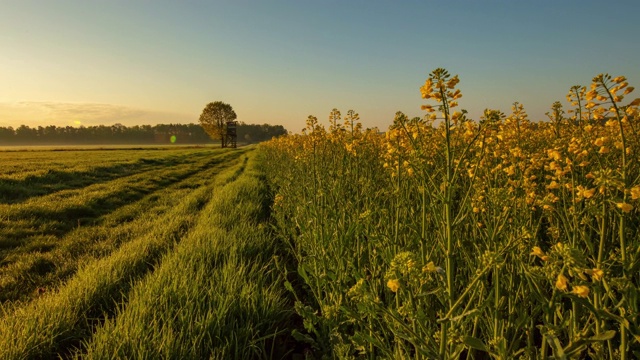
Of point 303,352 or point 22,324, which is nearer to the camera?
point 22,324

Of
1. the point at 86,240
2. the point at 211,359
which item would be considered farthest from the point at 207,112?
the point at 211,359

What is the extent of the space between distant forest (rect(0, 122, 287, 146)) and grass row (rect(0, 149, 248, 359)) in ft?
293

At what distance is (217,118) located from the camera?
6794cm

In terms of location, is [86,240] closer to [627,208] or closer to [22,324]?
[22,324]

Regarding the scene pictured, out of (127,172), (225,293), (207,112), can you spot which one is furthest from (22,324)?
(207,112)

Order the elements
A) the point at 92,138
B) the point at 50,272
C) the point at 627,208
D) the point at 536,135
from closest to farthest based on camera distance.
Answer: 1. the point at 627,208
2. the point at 50,272
3. the point at 536,135
4. the point at 92,138

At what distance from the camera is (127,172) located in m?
17.2

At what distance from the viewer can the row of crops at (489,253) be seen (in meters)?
1.42

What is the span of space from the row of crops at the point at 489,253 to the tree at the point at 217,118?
214 ft

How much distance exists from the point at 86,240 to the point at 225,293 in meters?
4.26

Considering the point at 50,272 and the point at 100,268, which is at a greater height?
the point at 100,268

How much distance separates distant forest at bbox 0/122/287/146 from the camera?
9800cm

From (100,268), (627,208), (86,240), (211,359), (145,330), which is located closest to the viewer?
(627,208)

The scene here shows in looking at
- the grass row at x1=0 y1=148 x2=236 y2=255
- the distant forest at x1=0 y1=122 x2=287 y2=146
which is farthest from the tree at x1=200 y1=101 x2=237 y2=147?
the grass row at x1=0 y1=148 x2=236 y2=255
